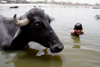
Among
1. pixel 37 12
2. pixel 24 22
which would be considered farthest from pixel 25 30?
pixel 37 12

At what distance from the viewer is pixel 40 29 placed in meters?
2.71

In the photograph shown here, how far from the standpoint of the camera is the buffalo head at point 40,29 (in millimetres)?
2647

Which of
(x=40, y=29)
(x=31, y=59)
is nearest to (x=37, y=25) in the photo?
(x=40, y=29)

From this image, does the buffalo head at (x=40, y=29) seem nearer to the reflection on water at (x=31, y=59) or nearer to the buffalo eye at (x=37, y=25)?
the buffalo eye at (x=37, y=25)

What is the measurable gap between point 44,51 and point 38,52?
0.70 ft

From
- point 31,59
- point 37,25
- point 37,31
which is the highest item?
point 37,25

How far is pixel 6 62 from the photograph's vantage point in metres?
2.79

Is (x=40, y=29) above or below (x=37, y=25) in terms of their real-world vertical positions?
below

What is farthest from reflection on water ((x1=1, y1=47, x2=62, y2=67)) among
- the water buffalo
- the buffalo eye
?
the buffalo eye

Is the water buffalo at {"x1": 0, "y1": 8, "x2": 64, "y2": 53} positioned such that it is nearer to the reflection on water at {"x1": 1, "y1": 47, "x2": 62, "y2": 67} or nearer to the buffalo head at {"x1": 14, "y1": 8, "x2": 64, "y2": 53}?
the buffalo head at {"x1": 14, "y1": 8, "x2": 64, "y2": 53}

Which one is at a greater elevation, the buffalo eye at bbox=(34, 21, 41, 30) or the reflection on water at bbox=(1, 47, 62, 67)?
the buffalo eye at bbox=(34, 21, 41, 30)

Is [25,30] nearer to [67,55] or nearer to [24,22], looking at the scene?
[24,22]

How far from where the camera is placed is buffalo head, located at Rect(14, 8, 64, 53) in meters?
2.65

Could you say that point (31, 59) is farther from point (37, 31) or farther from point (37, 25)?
point (37, 25)
